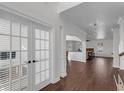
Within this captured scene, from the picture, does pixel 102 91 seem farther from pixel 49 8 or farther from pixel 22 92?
pixel 49 8

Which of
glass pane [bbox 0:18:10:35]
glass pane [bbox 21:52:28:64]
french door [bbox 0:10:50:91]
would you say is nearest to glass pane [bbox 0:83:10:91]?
french door [bbox 0:10:50:91]

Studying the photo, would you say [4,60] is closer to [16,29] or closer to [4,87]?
[4,87]

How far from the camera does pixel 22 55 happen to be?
8.27ft

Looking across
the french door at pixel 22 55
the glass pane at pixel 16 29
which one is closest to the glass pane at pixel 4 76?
the french door at pixel 22 55

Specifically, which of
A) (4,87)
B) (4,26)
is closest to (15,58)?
(4,87)

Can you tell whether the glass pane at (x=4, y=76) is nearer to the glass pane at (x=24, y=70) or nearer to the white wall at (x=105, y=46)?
the glass pane at (x=24, y=70)

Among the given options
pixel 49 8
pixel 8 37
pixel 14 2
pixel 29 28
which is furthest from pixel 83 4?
pixel 8 37

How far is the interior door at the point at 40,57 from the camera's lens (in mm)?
2943

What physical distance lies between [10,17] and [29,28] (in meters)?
0.61

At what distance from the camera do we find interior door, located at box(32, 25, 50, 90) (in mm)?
2943

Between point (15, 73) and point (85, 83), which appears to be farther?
point (85, 83)

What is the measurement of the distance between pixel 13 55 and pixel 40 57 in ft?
3.42

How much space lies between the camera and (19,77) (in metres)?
2.42

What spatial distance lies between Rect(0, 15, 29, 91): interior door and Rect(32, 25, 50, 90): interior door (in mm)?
295
